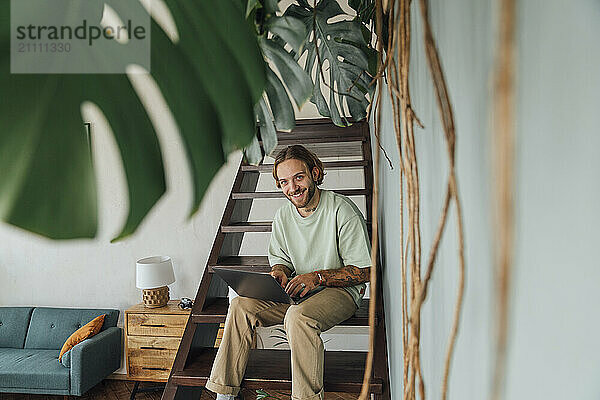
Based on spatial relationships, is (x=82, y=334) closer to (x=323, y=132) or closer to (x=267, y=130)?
(x=323, y=132)

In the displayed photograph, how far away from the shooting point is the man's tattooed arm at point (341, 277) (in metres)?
2.33

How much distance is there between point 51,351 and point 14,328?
521mm

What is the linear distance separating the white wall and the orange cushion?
15.4 ft

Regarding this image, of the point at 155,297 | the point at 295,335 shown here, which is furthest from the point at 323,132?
the point at 155,297

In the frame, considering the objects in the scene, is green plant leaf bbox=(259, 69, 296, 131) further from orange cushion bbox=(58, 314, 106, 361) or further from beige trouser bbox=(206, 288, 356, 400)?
orange cushion bbox=(58, 314, 106, 361)

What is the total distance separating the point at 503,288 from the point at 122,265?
17.9 ft

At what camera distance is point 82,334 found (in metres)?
4.70

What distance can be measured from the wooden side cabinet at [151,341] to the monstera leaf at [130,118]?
174 inches

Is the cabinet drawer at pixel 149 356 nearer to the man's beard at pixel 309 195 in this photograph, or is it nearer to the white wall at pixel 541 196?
the man's beard at pixel 309 195

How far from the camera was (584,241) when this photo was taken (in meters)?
0.29

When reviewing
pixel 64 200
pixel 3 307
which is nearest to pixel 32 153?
pixel 64 200

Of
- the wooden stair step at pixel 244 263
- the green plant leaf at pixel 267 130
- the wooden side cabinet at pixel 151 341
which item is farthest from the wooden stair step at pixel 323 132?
the green plant leaf at pixel 267 130

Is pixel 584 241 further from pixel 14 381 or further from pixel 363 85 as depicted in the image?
pixel 14 381

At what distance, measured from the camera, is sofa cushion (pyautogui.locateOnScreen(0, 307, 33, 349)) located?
5227mm
